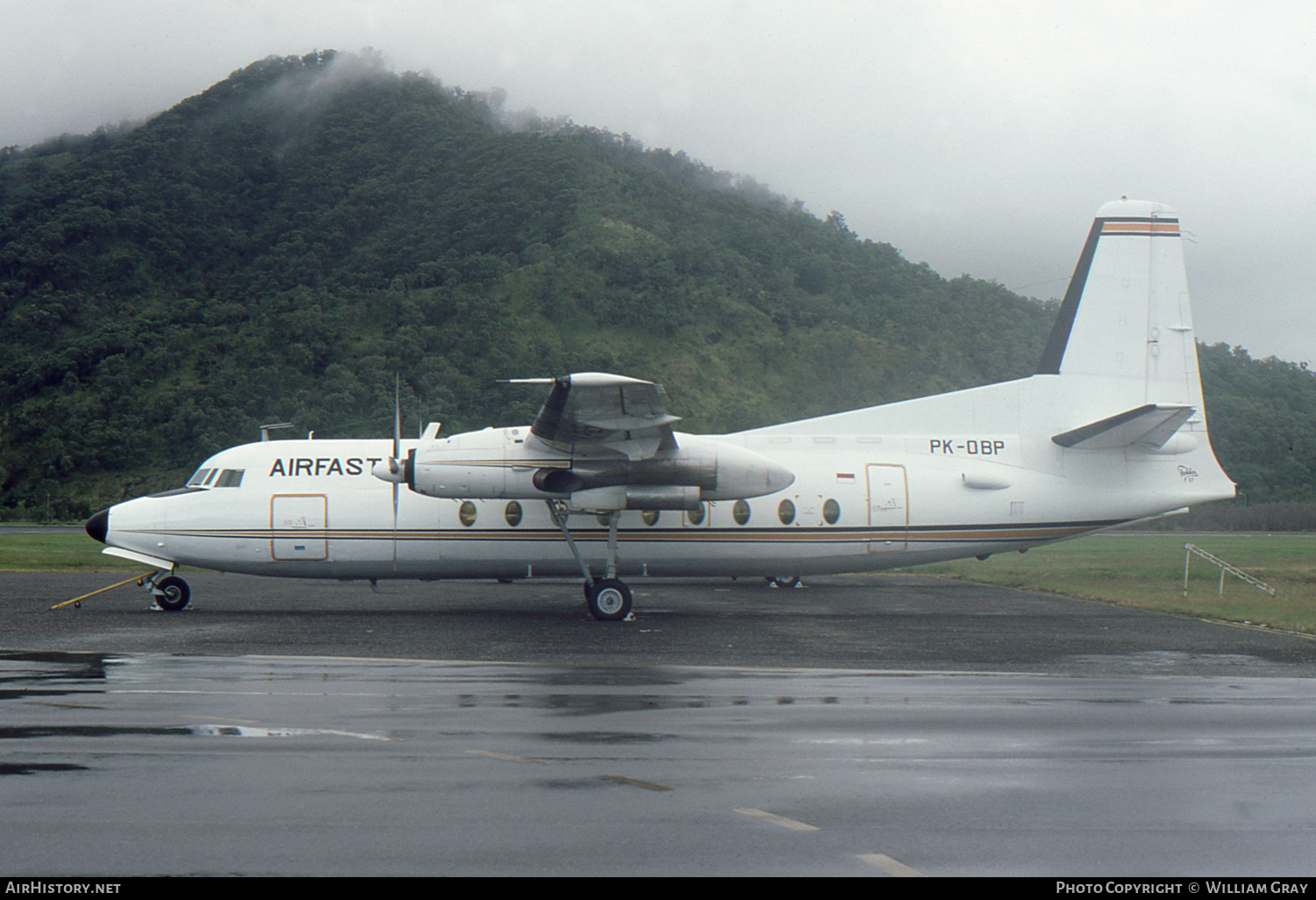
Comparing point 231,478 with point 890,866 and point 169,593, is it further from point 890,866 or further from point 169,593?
point 890,866

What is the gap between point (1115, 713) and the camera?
28.3 feet

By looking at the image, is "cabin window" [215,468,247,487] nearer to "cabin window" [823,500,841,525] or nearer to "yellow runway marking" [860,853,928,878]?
"cabin window" [823,500,841,525]

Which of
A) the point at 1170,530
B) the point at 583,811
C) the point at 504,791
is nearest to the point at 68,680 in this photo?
the point at 504,791

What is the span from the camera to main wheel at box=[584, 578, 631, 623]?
15.8m

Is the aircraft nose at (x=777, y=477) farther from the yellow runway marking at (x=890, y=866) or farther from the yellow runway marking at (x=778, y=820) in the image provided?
the yellow runway marking at (x=890, y=866)

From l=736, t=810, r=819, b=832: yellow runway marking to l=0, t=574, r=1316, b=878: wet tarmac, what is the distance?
0.06 feet

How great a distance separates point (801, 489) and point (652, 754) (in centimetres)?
1111

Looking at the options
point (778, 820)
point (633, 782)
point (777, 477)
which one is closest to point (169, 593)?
point (777, 477)

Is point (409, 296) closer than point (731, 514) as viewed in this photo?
No

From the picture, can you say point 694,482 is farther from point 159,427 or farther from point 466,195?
point 466,195

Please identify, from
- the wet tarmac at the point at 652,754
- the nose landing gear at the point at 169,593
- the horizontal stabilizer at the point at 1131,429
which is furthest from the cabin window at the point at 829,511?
the nose landing gear at the point at 169,593

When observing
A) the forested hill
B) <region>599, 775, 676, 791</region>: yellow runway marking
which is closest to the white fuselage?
<region>599, 775, 676, 791</region>: yellow runway marking

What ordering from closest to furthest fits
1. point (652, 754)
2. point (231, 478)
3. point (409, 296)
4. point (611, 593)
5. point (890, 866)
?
point (890, 866) < point (652, 754) < point (611, 593) < point (231, 478) < point (409, 296)

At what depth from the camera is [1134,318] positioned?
18.6 meters
